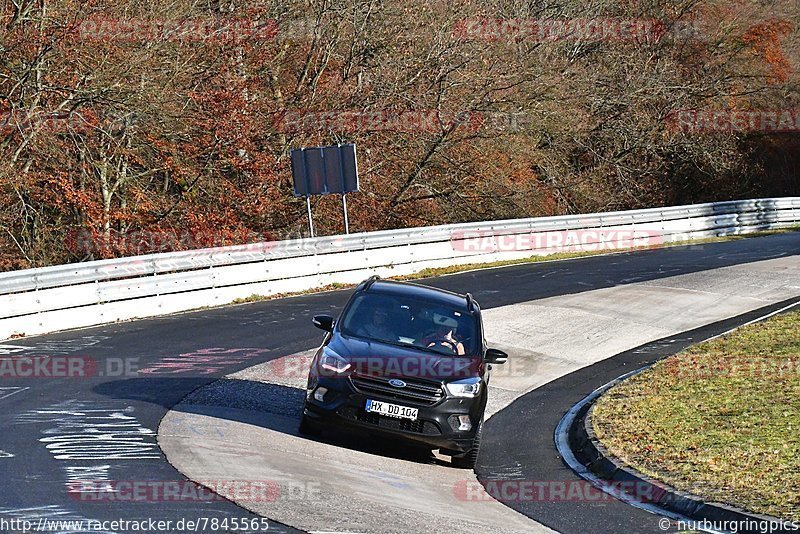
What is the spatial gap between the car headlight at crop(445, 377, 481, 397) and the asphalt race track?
843 millimetres

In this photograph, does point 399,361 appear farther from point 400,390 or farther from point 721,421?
point 721,421

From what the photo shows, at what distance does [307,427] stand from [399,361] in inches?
48.1

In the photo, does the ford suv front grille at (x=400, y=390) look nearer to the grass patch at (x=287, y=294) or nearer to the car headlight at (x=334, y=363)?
the car headlight at (x=334, y=363)

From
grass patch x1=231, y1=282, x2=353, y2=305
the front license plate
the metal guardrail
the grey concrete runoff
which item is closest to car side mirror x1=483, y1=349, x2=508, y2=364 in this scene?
the grey concrete runoff

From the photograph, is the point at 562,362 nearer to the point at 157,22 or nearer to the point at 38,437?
the point at 38,437

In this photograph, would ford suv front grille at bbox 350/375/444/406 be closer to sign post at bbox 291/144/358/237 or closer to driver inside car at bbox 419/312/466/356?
driver inside car at bbox 419/312/466/356

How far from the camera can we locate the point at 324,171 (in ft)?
86.1

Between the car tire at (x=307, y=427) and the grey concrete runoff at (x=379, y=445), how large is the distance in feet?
0.31

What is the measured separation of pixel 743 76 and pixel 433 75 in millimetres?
22824

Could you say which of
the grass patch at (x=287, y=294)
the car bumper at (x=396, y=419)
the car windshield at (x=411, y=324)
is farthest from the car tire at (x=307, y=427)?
the grass patch at (x=287, y=294)

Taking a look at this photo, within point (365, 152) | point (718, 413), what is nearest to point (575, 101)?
point (365, 152)

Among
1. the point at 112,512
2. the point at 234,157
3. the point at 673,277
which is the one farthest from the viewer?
the point at 234,157

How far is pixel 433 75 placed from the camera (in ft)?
126

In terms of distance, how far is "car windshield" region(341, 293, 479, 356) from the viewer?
11125mm
